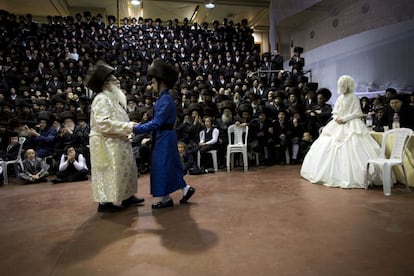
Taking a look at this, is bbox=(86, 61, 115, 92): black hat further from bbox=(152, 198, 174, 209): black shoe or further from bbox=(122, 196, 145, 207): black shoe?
bbox=(152, 198, 174, 209): black shoe

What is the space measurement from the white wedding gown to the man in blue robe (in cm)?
217

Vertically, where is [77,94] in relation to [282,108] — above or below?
above

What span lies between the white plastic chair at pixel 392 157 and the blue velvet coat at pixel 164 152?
8.06 ft

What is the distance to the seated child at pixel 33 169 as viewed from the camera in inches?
227

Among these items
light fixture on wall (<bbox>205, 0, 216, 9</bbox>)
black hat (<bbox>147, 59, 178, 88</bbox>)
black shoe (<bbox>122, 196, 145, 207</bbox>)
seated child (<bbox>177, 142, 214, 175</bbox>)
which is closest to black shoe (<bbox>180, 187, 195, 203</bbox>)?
black shoe (<bbox>122, 196, 145, 207</bbox>)

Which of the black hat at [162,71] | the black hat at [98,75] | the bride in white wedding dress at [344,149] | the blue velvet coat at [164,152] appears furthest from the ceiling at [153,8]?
the blue velvet coat at [164,152]

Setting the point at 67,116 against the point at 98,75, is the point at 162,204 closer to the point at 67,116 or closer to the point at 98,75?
the point at 98,75

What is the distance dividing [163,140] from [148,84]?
655cm

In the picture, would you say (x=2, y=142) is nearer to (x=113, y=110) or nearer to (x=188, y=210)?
(x=113, y=110)

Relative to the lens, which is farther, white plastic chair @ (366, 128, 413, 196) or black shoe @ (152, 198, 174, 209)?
white plastic chair @ (366, 128, 413, 196)

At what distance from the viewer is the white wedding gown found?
169 inches

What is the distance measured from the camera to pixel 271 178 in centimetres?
523

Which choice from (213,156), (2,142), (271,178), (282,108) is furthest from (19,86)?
(271,178)

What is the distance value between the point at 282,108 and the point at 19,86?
25.6ft
